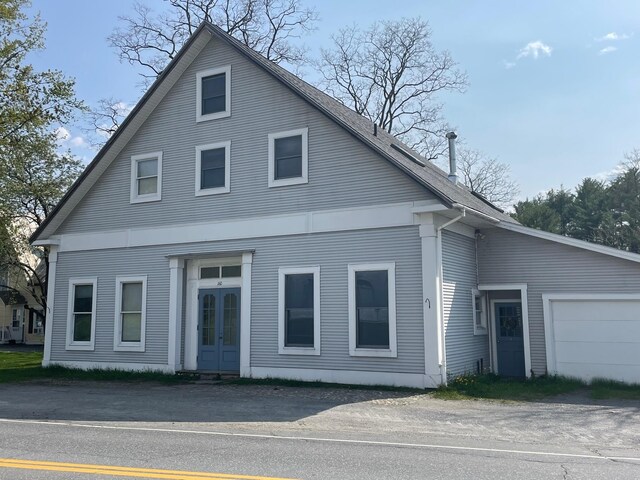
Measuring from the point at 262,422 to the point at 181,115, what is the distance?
1096cm

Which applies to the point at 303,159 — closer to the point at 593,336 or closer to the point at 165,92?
the point at 165,92

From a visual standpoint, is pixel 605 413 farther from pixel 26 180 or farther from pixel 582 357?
pixel 26 180

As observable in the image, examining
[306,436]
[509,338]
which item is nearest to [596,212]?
[509,338]

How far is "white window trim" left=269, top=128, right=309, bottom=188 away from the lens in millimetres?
15812

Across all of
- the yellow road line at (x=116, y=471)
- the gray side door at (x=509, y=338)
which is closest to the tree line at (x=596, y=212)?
the gray side door at (x=509, y=338)

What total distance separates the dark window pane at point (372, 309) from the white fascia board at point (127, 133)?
27.6 feet

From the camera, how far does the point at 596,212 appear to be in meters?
46.2

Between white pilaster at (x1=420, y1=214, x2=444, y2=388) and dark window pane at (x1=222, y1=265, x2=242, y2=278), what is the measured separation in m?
5.43

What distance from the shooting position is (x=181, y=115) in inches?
709

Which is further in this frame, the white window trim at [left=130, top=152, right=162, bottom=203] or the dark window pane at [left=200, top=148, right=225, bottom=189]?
the white window trim at [left=130, top=152, right=162, bottom=203]

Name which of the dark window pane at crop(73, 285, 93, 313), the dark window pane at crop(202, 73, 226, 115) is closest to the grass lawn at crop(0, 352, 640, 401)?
the dark window pane at crop(73, 285, 93, 313)

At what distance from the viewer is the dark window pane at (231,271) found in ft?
54.9

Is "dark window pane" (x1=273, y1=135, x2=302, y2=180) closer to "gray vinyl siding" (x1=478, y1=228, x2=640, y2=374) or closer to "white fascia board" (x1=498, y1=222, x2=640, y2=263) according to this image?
"gray vinyl siding" (x1=478, y1=228, x2=640, y2=374)

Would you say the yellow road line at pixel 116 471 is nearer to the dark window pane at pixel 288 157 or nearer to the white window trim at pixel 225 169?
the dark window pane at pixel 288 157
